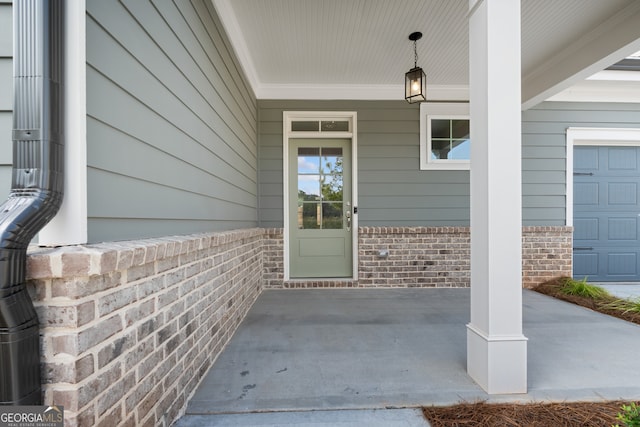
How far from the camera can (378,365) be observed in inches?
74.6

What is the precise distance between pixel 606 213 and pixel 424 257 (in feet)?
9.29

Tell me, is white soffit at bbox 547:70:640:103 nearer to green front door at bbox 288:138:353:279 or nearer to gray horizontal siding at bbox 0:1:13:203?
green front door at bbox 288:138:353:279

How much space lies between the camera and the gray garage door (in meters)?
4.13

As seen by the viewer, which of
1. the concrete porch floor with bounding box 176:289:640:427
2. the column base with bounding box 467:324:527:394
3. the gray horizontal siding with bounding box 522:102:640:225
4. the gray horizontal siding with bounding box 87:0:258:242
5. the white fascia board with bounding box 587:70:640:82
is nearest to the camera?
the gray horizontal siding with bounding box 87:0:258:242

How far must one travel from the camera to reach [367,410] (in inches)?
58.6

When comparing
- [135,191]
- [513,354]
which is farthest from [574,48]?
[135,191]

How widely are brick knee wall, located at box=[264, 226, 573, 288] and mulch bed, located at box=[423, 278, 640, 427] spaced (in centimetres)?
237

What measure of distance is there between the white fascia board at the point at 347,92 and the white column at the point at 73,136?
3.09 metres

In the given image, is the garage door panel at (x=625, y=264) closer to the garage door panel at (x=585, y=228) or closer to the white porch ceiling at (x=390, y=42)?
the garage door panel at (x=585, y=228)

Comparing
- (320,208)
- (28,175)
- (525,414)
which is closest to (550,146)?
(320,208)

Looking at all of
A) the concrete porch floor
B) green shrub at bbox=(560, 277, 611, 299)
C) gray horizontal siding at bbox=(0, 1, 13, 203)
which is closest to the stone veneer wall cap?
gray horizontal siding at bbox=(0, 1, 13, 203)

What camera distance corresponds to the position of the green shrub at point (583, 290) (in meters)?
3.37

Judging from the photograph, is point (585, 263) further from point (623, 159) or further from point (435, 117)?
point (435, 117)

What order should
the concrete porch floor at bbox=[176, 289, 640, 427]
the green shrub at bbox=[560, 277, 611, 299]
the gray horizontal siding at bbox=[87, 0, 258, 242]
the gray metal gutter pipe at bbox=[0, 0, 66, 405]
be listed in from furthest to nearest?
the green shrub at bbox=[560, 277, 611, 299] < the concrete porch floor at bbox=[176, 289, 640, 427] < the gray horizontal siding at bbox=[87, 0, 258, 242] < the gray metal gutter pipe at bbox=[0, 0, 66, 405]
